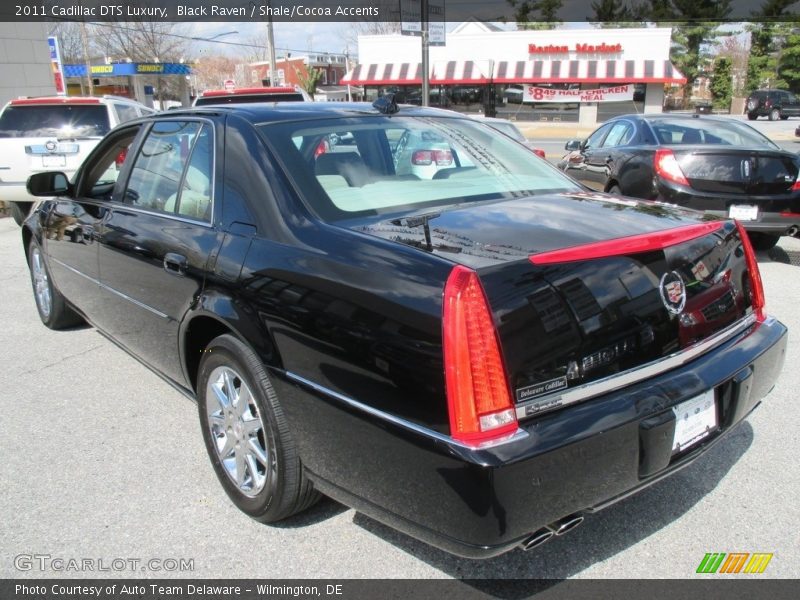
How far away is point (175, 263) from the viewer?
3086 millimetres

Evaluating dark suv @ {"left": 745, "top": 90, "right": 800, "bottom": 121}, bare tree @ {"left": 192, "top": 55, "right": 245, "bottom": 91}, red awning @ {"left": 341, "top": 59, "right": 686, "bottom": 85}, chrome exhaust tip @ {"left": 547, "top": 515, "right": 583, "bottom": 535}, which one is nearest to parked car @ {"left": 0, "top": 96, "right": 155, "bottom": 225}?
chrome exhaust tip @ {"left": 547, "top": 515, "right": 583, "bottom": 535}

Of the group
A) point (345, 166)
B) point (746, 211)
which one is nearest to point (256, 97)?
point (746, 211)

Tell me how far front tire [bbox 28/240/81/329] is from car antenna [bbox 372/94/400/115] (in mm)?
3177

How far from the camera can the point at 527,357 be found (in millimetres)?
1986

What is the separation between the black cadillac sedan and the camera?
196 centimetres

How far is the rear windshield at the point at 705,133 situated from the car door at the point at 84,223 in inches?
221

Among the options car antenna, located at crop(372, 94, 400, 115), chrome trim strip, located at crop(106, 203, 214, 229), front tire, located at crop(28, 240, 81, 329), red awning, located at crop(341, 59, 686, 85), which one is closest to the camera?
A: chrome trim strip, located at crop(106, 203, 214, 229)

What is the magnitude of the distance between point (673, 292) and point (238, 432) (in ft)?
5.93

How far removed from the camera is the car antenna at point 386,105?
11.2ft

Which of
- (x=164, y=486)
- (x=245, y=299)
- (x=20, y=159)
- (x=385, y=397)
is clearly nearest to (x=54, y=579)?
(x=164, y=486)

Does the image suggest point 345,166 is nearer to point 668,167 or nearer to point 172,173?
point 172,173

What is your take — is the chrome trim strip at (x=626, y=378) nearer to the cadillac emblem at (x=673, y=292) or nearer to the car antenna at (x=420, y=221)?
the cadillac emblem at (x=673, y=292)

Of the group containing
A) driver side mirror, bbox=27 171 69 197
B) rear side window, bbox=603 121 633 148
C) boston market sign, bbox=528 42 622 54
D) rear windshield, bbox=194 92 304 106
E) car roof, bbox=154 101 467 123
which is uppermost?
boston market sign, bbox=528 42 622 54
